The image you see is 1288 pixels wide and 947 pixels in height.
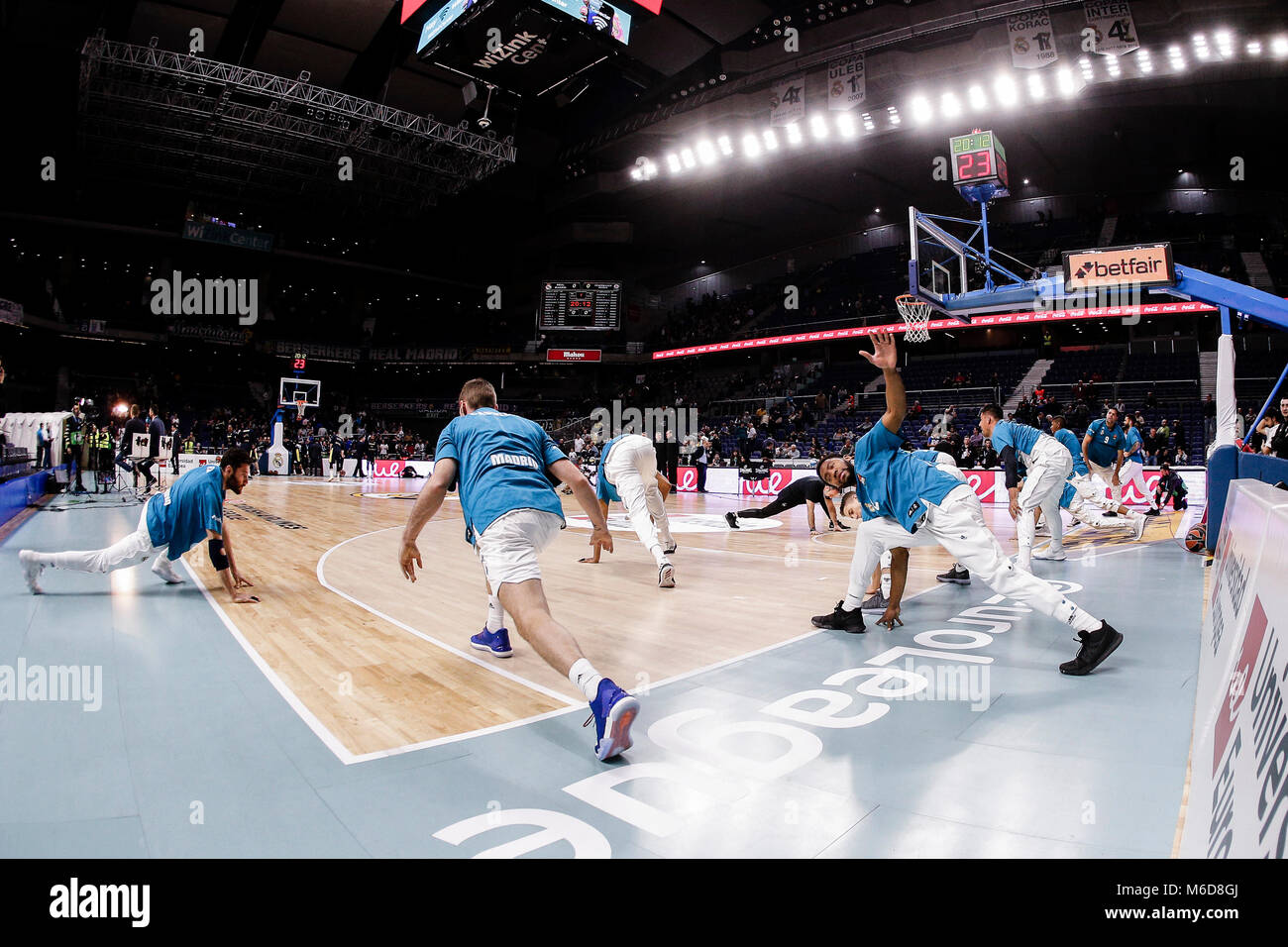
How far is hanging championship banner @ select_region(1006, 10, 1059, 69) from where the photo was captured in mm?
17609

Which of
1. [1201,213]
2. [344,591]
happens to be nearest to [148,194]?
[344,591]

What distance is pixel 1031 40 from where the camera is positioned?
17797 millimetres

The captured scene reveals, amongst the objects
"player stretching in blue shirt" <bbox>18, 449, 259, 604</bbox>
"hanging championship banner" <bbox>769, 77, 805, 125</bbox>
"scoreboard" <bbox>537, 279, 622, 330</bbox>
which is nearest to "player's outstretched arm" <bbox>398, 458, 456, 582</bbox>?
"player stretching in blue shirt" <bbox>18, 449, 259, 604</bbox>

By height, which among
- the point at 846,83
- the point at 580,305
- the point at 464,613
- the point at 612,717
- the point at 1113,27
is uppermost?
the point at 846,83

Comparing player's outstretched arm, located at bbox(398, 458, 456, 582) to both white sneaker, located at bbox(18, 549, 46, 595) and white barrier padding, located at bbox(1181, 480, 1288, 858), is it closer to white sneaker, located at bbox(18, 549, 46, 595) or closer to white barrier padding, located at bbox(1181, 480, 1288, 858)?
white barrier padding, located at bbox(1181, 480, 1288, 858)

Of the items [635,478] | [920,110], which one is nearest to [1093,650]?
[635,478]

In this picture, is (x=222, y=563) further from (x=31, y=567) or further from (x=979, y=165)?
(x=979, y=165)

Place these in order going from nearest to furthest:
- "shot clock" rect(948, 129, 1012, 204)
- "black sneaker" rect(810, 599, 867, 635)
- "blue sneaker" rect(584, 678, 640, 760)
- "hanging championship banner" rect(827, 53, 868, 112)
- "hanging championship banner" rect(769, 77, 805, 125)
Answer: "blue sneaker" rect(584, 678, 640, 760) < "black sneaker" rect(810, 599, 867, 635) < "shot clock" rect(948, 129, 1012, 204) < "hanging championship banner" rect(827, 53, 868, 112) < "hanging championship banner" rect(769, 77, 805, 125)

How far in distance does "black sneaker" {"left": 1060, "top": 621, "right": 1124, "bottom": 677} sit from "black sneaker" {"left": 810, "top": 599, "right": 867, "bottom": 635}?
50.9 inches

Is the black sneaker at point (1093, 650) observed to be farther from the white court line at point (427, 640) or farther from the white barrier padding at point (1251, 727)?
the white court line at point (427, 640)

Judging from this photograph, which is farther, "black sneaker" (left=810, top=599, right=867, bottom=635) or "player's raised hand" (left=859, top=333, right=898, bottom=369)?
"black sneaker" (left=810, top=599, right=867, bottom=635)

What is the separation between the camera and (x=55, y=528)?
9.23m

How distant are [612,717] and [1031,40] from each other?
72.8 ft
